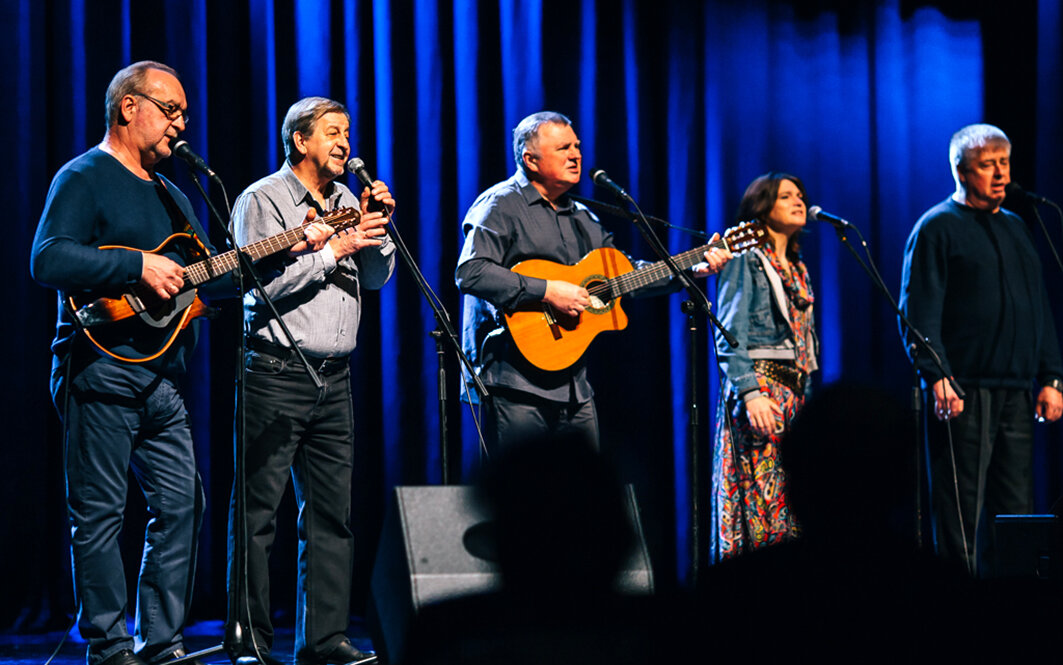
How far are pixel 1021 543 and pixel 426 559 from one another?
6.59 feet

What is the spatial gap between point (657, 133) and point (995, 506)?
225cm

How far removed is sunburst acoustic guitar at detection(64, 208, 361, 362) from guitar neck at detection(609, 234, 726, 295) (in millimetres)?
1049

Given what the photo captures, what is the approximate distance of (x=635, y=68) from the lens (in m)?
5.33

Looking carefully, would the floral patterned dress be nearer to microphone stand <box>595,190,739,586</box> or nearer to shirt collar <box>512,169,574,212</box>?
microphone stand <box>595,190,739,586</box>

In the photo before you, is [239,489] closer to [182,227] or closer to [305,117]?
[182,227]

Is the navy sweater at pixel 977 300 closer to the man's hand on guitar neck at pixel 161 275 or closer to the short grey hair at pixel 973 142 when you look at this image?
the short grey hair at pixel 973 142

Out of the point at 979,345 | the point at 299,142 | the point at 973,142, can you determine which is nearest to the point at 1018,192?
the point at 973,142

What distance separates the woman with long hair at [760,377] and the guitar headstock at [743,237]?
0.53 ft

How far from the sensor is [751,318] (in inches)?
167

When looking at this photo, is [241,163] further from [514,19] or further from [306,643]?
[306,643]

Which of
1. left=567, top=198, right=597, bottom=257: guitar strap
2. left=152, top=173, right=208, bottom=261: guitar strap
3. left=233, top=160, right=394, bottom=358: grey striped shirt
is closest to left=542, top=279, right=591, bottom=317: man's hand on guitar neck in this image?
left=567, top=198, right=597, bottom=257: guitar strap

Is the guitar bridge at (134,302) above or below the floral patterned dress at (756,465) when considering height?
above

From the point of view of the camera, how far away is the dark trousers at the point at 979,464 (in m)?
4.32

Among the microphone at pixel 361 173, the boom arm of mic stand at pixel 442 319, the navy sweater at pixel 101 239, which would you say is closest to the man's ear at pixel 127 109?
the navy sweater at pixel 101 239
